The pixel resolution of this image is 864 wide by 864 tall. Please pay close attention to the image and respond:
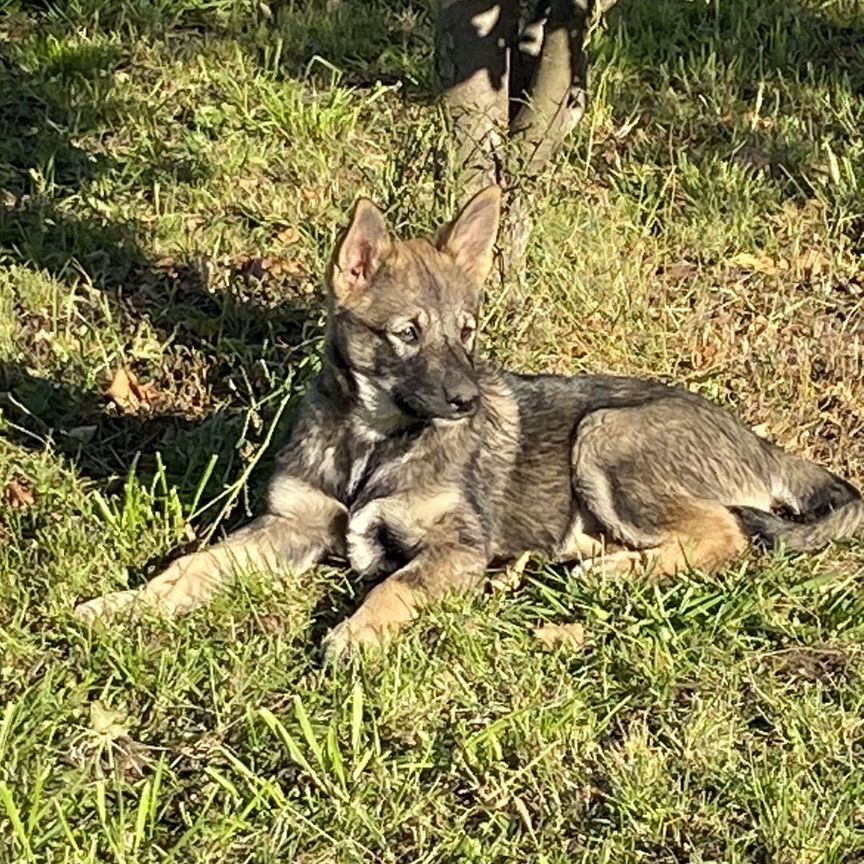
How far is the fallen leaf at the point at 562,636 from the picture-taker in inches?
182

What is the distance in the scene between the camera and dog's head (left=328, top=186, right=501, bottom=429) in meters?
4.95

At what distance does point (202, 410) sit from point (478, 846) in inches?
107

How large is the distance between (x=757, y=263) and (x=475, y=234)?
2.21m

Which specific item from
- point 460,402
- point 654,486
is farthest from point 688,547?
point 460,402

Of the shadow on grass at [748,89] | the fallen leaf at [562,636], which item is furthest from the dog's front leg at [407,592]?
the shadow on grass at [748,89]

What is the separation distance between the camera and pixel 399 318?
5027mm

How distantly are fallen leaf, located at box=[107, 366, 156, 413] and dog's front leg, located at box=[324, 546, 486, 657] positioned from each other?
1656mm

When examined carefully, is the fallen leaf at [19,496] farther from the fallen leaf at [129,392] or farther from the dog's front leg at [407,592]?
the dog's front leg at [407,592]

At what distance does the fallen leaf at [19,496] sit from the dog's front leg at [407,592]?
1293 millimetres

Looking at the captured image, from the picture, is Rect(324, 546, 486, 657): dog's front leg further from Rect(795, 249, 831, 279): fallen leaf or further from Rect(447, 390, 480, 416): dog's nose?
Rect(795, 249, 831, 279): fallen leaf

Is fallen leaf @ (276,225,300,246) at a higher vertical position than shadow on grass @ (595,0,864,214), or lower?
lower

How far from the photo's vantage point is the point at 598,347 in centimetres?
641

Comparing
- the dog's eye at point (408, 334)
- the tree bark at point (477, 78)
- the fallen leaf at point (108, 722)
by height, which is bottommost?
the fallen leaf at point (108, 722)

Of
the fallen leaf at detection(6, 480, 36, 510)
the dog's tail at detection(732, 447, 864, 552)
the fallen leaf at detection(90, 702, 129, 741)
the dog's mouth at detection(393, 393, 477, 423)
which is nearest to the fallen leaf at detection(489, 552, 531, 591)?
the dog's mouth at detection(393, 393, 477, 423)
